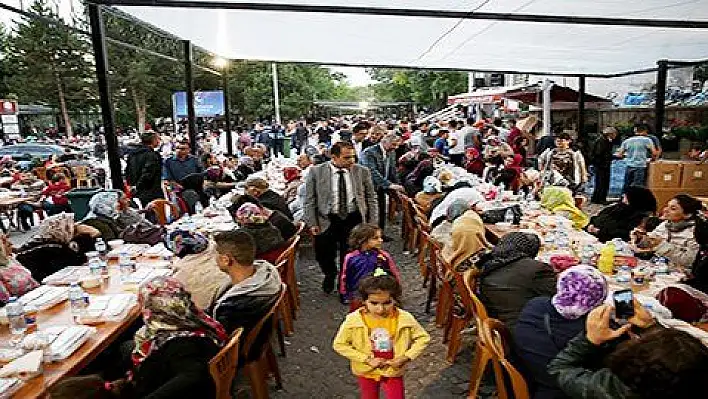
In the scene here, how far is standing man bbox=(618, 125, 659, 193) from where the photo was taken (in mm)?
9820

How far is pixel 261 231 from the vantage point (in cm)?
455

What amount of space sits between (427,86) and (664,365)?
1342 inches

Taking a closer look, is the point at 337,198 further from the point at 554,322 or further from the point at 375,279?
the point at 554,322

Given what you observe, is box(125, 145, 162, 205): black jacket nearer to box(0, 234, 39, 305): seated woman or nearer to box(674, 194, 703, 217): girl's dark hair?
box(0, 234, 39, 305): seated woman

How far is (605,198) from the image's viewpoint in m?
10.9

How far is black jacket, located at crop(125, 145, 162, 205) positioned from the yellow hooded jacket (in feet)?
16.6

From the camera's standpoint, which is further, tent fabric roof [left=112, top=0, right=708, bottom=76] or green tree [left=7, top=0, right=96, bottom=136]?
green tree [left=7, top=0, right=96, bottom=136]

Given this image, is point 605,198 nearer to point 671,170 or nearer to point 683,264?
point 671,170

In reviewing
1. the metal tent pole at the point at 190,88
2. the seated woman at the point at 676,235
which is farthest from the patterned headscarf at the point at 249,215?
the metal tent pole at the point at 190,88

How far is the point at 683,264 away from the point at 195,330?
3702 mm

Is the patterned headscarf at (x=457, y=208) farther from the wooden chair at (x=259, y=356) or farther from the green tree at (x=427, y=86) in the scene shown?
the green tree at (x=427, y=86)

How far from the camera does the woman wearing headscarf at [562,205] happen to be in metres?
5.93

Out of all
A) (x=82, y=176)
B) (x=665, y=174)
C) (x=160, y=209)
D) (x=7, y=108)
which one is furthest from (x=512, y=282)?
(x=7, y=108)

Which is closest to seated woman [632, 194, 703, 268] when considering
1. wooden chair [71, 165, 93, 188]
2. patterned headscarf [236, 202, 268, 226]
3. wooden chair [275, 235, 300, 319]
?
wooden chair [275, 235, 300, 319]
